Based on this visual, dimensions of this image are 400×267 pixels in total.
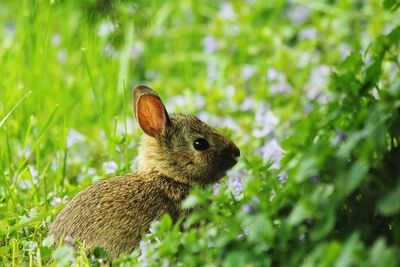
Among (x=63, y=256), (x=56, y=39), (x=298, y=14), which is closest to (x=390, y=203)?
(x=63, y=256)

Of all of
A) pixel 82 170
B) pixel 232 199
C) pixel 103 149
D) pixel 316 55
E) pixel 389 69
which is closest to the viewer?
pixel 232 199

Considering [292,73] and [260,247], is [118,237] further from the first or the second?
[292,73]

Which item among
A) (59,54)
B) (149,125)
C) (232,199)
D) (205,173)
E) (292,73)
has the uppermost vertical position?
(59,54)

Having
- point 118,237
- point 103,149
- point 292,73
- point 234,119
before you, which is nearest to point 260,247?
point 118,237

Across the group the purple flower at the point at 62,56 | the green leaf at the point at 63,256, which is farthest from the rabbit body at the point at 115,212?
the purple flower at the point at 62,56

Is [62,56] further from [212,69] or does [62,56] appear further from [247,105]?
[247,105]

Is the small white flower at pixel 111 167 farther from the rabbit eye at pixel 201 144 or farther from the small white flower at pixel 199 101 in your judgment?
the small white flower at pixel 199 101

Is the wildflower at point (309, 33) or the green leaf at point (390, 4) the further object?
the wildflower at point (309, 33)

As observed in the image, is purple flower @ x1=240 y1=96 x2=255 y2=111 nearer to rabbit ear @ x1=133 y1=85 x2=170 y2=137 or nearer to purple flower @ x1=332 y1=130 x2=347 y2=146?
rabbit ear @ x1=133 y1=85 x2=170 y2=137
